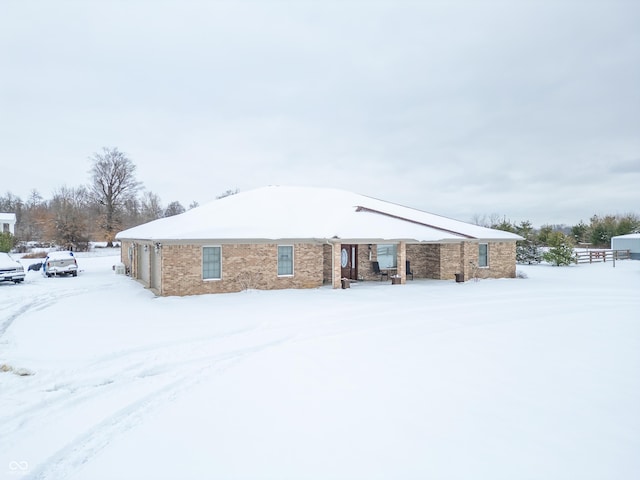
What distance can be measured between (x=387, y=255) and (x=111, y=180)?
140 ft

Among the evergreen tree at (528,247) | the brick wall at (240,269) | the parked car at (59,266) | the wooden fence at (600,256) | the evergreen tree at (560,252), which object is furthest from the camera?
the evergreen tree at (528,247)

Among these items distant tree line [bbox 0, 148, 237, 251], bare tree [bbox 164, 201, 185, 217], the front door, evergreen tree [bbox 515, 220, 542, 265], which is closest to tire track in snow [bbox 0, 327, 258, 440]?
the front door

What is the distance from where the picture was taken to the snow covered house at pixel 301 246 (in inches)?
592

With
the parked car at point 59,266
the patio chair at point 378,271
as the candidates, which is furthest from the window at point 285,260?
the parked car at point 59,266

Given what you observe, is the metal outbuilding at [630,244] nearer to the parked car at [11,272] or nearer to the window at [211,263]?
the window at [211,263]

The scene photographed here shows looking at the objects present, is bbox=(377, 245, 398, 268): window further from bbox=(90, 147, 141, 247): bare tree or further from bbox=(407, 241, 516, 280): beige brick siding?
bbox=(90, 147, 141, 247): bare tree

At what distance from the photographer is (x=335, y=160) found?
1388 inches

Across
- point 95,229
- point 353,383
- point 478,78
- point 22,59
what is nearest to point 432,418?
point 353,383

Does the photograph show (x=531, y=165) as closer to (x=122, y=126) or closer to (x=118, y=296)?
(x=118, y=296)

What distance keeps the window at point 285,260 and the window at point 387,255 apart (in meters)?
5.58

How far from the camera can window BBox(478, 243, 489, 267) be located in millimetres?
20859

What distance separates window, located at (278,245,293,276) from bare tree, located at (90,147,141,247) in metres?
38.4

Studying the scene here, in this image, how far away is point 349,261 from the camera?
19406 millimetres

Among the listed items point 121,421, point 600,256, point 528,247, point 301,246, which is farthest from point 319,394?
point 600,256
